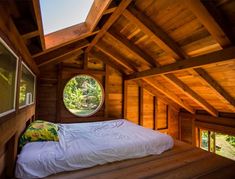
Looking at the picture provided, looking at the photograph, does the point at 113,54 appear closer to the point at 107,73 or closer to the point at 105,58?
the point at 105,58

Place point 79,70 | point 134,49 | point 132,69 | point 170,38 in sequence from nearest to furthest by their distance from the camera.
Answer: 1. point 170,38
2. point 134,49
3. point 79,70
4. point 132,69

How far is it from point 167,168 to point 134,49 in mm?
2192

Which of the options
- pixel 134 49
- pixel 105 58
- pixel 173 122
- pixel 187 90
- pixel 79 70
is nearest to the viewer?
pixel 134 49

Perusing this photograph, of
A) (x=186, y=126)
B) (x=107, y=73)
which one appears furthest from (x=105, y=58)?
(x=186, y=126)

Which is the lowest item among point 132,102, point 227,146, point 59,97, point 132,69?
point 227,146

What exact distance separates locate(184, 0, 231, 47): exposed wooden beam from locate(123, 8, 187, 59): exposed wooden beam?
666mm

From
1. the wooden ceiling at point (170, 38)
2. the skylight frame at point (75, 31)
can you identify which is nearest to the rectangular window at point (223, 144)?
the wooden ceiling at point (170, 38)

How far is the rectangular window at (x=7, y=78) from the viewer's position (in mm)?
1231

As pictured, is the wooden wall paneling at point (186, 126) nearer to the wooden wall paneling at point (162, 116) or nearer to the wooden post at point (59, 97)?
the wooden wall paneling at point (162, 116)

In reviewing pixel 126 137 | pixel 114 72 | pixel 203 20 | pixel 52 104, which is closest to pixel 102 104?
pixel 114 72

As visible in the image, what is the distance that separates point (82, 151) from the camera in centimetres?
186

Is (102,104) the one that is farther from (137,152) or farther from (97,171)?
(97,171)

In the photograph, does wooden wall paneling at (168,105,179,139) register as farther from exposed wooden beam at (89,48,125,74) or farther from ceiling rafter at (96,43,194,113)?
exposed wooden beam at (89,48,125,74)

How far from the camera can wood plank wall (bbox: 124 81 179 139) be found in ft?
15.0
